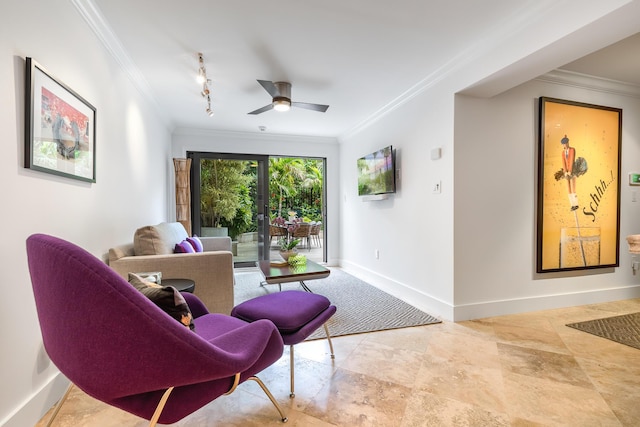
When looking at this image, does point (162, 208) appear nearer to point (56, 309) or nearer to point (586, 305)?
point (56, 309)

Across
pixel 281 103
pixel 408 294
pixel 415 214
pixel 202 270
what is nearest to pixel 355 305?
pixel 408 294

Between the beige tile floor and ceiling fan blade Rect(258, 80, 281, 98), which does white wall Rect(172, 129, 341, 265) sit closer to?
ceiling fan blade Rect(258, 80, 281, 98)

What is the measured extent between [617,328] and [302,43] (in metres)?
3.70

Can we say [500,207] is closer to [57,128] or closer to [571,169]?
[571,169]

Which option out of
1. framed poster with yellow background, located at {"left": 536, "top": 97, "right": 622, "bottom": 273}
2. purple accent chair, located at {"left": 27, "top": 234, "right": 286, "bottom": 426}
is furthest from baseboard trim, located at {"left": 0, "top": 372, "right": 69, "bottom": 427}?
framed poster with yellow background, located at {"left": 536, "top": 97, "right": 622, "bottom": 273}

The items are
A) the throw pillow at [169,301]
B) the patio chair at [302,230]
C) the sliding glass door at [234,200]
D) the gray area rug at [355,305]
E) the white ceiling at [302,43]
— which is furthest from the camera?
the patio chair at [302,230]

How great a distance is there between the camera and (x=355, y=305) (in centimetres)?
337

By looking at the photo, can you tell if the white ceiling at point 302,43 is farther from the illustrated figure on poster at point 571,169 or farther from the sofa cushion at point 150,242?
the sofa cushion at point 150,242

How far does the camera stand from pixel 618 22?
1.77 m

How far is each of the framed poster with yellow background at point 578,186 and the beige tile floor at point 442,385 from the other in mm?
1007

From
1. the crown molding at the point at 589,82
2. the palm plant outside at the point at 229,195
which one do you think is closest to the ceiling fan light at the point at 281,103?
→ the palm plant outside at the point at 229,195

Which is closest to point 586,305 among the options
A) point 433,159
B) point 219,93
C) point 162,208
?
point 433,159

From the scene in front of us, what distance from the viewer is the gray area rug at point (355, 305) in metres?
2.78

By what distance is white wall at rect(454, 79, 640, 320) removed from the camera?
9.57ft
